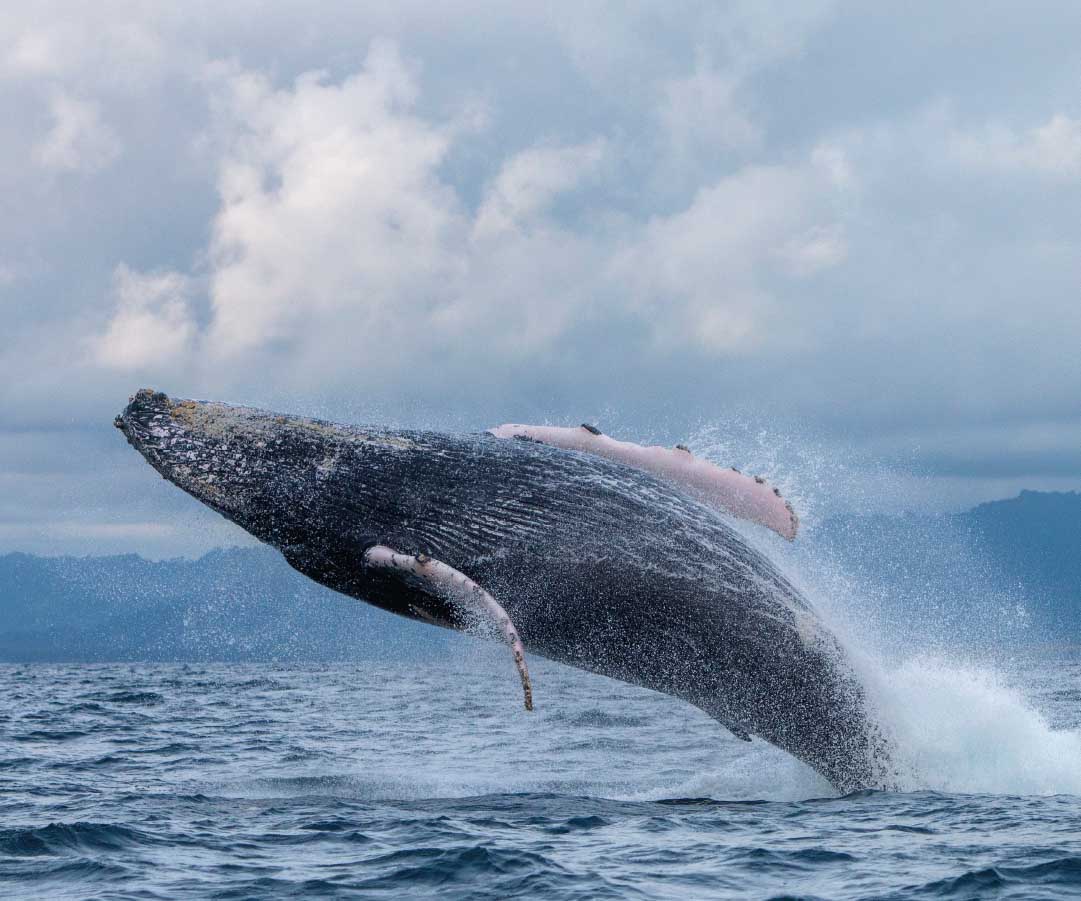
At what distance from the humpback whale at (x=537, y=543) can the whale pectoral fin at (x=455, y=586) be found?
0.35 ft

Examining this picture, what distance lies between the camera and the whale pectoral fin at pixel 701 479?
10.6m

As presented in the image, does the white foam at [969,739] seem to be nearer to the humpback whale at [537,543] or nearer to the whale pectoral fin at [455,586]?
the humpback whale at [537,543]

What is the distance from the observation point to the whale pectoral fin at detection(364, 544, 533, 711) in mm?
8805

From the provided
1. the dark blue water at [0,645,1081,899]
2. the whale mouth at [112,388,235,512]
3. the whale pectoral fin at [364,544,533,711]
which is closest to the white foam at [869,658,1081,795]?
the dark blue water at [0,645,1081,899]

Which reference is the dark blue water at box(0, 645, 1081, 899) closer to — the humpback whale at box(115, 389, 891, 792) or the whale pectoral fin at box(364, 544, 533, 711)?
the humpback whale at box(115, 389, 891, 792)

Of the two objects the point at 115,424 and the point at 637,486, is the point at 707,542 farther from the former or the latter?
the point at 115,424

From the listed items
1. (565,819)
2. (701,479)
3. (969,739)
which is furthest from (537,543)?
(969,739)

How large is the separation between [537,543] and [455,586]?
3.01 feet

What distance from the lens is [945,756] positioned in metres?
11.4

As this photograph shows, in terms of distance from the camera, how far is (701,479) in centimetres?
1066

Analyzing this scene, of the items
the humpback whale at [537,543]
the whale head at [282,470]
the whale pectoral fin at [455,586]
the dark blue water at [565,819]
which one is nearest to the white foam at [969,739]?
the dark blue water at [565,819]

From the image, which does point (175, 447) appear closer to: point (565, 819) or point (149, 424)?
point (149, 424)

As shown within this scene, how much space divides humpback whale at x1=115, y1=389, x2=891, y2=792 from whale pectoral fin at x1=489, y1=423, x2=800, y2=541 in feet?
0.64

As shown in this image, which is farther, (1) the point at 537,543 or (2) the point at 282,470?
(2) the point at 282,470
